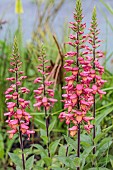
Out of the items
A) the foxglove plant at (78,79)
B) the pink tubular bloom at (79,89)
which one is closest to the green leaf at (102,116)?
the foxglove plant at (78,79)

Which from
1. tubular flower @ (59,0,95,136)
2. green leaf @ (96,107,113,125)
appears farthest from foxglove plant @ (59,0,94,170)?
green leaf @ (96,107,113,125)

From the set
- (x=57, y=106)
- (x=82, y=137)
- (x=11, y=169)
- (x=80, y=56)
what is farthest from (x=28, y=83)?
(x=80, y=56)

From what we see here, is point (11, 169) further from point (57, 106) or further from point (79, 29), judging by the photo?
point (79, 29)

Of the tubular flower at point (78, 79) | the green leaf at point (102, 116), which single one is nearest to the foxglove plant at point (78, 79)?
the tubular flower at point (78, 79)

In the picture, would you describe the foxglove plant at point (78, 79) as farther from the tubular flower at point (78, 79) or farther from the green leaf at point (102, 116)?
the green leaf at point (102, 116)

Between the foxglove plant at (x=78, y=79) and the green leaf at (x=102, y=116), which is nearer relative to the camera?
the foxglove plant at (x=78, y=79)

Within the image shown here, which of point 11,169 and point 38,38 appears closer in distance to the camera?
point 11,169

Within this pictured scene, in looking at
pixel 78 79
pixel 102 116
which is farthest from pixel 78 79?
pixel 102 116

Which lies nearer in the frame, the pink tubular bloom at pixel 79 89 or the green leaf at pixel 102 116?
the pink tubular bloom at pixel 79 89

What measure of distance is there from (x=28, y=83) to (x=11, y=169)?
1.01 metres

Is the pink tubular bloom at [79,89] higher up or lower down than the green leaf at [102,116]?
higher up

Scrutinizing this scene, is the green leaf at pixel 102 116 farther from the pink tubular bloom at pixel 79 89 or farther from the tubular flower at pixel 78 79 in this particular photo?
the pink tubular bloom at pixel 79 89

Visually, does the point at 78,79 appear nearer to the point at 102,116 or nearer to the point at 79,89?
the point at 79,89

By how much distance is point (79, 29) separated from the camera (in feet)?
6.35
